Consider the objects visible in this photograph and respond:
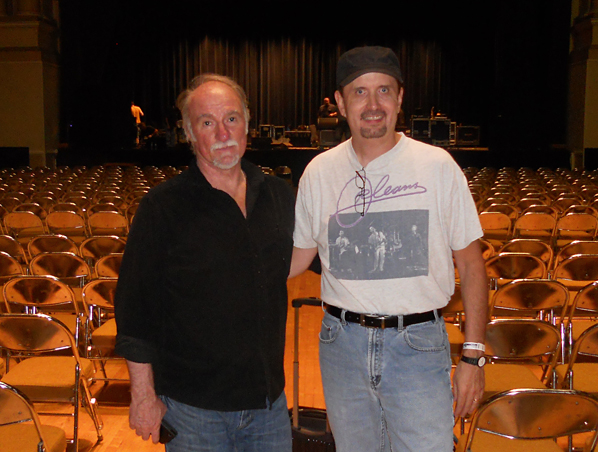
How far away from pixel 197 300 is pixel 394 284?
60 centimetres

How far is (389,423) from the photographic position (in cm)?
193

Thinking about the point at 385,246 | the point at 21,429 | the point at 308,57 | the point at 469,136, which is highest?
the point at 308,57

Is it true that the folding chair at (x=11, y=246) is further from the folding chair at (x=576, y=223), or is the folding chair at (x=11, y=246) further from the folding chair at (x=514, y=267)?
the folding chair at (x=576, y=223)

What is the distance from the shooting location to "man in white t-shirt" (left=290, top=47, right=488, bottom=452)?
1891mm

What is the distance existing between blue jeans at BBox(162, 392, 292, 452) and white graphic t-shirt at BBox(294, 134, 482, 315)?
0.42 m

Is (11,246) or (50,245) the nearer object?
(11,246)

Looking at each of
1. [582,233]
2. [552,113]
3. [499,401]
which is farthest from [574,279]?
[552,113]

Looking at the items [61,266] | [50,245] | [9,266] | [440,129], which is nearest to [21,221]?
[50,245]

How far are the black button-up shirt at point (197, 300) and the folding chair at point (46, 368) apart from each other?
5.10ft

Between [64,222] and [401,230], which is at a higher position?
[401,230]

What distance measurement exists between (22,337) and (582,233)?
607 cm

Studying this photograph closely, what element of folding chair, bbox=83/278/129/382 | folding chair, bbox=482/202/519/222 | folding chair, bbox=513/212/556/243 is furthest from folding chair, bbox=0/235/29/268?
folding chair, bbox=482/202/519/222

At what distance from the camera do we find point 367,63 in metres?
1.93

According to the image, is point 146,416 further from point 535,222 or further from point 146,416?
point 535,222
